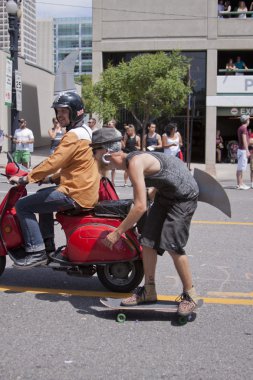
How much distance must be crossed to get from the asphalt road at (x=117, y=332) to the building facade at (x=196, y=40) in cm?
2109

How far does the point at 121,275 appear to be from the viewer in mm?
5086

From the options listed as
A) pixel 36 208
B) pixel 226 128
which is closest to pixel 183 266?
pixel 36 208

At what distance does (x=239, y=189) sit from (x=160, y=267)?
8.23 metres

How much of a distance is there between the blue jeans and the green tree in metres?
18.8

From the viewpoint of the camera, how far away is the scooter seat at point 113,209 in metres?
4.94

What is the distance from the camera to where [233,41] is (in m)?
26.6

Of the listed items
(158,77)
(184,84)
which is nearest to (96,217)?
(158,77)

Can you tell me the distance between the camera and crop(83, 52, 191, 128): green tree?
2352 cm

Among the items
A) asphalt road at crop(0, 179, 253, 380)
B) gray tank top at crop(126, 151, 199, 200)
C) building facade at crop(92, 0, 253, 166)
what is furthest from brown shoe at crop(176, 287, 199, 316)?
building facade at crop(92, 0, 253, 166)

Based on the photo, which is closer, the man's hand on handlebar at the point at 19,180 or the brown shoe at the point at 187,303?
the brown shoe at the point at 187,303

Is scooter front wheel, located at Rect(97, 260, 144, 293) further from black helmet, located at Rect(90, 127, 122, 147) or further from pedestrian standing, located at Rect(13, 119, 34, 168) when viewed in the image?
pedestrian standing, located at Rect(13, 119, 34, 168)

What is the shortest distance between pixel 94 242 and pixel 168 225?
0.86m

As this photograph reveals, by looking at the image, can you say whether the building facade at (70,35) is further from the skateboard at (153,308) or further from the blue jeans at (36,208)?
the skateboard at (153,308)

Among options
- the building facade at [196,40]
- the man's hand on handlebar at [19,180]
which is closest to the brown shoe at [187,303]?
the man's hand on handlebar at [19,180]
